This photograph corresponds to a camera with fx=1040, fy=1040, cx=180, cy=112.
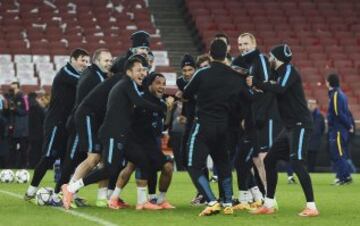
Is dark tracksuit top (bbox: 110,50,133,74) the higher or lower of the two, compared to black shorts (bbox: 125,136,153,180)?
higher

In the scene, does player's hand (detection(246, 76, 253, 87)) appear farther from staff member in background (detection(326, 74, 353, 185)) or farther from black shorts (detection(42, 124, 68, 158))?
staff member in background (detection(326, 74, 353, 185))

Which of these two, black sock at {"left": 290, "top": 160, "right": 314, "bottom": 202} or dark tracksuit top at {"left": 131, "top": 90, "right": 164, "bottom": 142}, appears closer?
black sock at {"left": 290, "top": 160, "right": 314, "bottom": 202}

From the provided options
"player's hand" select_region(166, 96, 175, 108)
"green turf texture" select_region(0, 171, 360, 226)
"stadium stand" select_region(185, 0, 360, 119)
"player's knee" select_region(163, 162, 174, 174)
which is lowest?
"green turf texture" select_region(0, 171, 360, 226)

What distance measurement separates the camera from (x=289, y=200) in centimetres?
1517

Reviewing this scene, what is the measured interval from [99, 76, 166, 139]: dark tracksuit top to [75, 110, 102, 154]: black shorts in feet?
1.15

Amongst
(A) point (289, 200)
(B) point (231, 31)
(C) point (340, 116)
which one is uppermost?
(B) point (231, 31)

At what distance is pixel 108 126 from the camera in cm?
1261

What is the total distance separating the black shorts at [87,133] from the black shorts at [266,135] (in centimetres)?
204

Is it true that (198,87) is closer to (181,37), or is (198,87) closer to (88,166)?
(88,166)

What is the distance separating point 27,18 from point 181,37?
201 inches

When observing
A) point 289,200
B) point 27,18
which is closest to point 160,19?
point 27,18

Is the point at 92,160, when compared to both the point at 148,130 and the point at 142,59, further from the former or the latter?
the point at 142,59

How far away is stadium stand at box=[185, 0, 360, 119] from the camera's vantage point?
31375 mm

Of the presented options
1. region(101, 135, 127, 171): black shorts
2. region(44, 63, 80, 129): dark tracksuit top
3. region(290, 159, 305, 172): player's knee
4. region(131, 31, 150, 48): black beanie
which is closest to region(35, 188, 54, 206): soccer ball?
region(44, 63, 80, 129): dark tracksuit top
